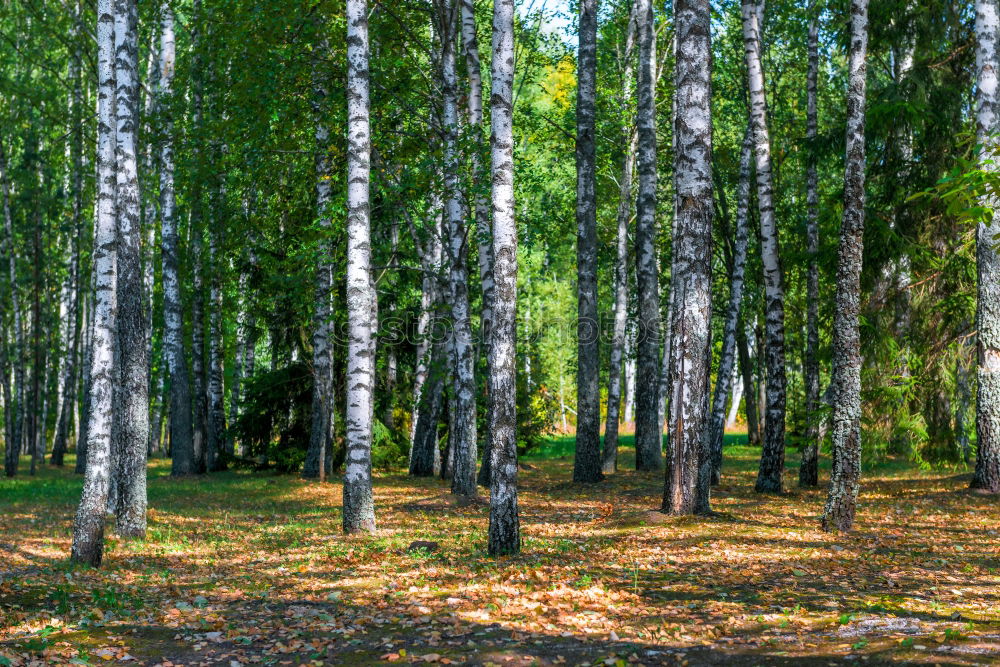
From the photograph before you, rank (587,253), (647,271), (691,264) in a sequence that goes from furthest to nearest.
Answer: (647,271)
(587,253)
(691,264)

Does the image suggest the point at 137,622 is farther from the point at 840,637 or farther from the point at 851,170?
the point at 851,170

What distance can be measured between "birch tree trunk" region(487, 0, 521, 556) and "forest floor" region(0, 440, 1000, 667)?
54 cm

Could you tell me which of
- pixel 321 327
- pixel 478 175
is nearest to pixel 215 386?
pixel 321 327

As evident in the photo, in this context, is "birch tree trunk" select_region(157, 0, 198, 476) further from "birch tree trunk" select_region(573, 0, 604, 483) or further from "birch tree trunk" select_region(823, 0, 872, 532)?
"birch tree trunk" select_region(823, 0, 872, 532)

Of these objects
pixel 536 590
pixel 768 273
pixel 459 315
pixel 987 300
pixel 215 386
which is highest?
pixel 768 273

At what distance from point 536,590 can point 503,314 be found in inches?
122

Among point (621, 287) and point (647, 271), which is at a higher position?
point (621, 287)

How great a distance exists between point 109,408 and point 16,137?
23.7 metres

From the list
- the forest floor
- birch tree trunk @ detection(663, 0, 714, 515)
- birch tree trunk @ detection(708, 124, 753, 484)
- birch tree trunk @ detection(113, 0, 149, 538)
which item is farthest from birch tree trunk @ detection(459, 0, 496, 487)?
birch tree trunk @ detection(113, 0, 149, 538)

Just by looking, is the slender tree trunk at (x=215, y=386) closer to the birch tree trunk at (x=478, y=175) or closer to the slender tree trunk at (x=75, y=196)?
the slender tree trunk at (x=75, y=196)

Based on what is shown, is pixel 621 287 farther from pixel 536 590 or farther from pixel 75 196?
pixel 75 196

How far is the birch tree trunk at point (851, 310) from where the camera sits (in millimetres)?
11492

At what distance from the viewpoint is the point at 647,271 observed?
2014 cm

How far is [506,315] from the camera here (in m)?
10.0
